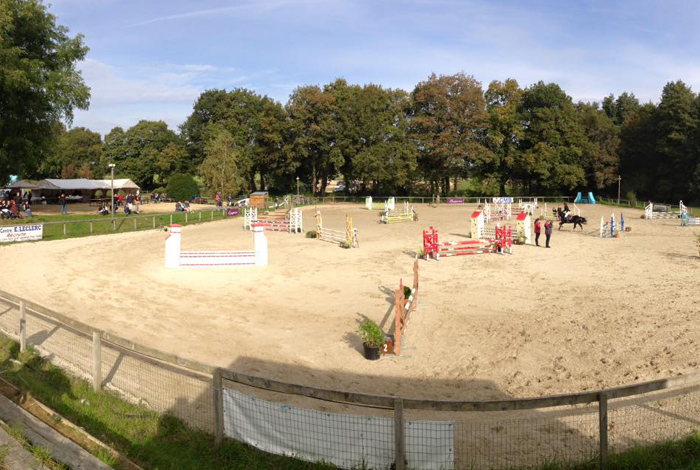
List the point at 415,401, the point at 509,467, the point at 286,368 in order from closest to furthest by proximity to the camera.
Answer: the point at 415,401, the point at 509,467, the point at 286,368

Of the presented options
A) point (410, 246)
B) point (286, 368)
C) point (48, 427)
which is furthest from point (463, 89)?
point (48, 427)

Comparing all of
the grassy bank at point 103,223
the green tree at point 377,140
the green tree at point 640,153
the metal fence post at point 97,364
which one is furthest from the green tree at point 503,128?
the metal fence post at point 97,364

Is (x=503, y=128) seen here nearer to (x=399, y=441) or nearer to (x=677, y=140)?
(x=677, y=140)

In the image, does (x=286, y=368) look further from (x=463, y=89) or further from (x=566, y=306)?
(x=463, y=89)

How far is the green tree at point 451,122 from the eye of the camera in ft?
211

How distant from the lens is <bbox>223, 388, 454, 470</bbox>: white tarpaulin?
16.2 feet

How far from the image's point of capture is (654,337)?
35.0 feet

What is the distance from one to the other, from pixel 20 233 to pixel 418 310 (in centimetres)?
2214

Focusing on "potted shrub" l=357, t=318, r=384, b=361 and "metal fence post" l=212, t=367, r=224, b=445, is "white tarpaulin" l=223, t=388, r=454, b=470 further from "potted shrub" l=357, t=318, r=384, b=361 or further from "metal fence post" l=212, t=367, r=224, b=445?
"potted shrub" l=357, t=318, r=384, b=361

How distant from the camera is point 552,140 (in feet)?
214

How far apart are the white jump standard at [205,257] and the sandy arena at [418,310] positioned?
751 mm

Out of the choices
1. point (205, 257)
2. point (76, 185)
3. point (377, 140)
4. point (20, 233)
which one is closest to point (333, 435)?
point (205, 257)

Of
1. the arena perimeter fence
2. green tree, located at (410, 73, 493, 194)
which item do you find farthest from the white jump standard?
green tree, located at (410, 73, 493, 194)

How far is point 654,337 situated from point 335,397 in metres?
8.65
